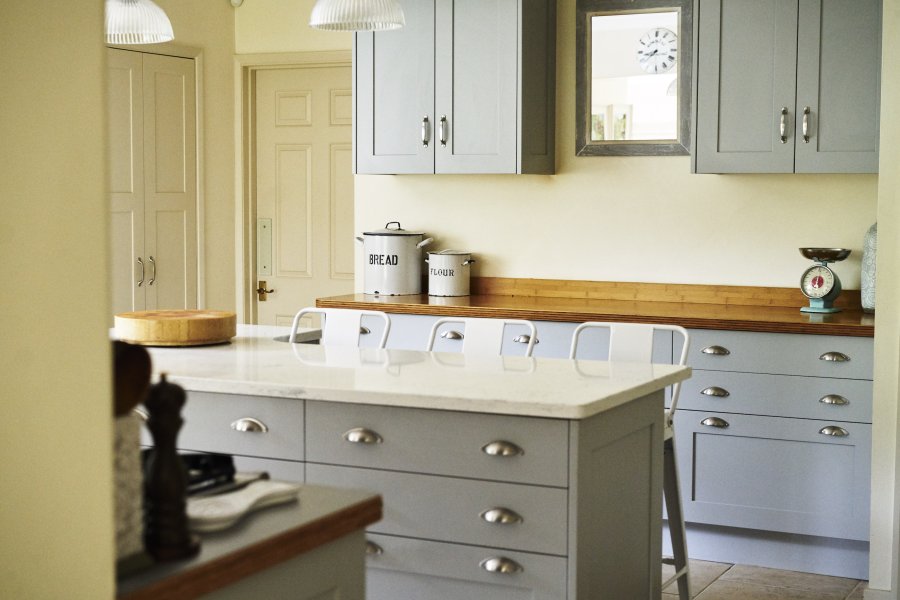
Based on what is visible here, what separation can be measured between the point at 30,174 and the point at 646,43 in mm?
4018

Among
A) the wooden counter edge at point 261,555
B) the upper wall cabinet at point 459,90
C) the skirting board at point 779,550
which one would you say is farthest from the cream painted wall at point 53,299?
the upper wall cabinet at point 459,90

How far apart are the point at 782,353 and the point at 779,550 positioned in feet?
2.55

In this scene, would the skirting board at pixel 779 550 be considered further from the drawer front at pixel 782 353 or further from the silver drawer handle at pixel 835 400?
the drawer front at pixel 782 353

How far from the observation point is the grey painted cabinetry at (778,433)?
4.07 metres

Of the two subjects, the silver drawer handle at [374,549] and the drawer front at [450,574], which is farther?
the silver drawer handle at [374,549]

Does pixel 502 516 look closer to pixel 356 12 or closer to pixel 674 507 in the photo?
pixel 674 507

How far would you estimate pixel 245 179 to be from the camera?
614 cm

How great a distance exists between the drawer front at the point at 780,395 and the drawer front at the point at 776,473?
3 cm

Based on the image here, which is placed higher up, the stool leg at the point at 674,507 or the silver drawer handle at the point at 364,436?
the silver drawer handle at the point at 364,436

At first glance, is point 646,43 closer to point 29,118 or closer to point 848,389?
point 848,389

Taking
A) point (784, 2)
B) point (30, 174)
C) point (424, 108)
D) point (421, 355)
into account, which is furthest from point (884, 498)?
point (30, 174)

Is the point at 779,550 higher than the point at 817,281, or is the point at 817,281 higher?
the point at 817,281

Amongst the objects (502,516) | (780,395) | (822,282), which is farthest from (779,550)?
(502,516)

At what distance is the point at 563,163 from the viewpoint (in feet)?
16.8
